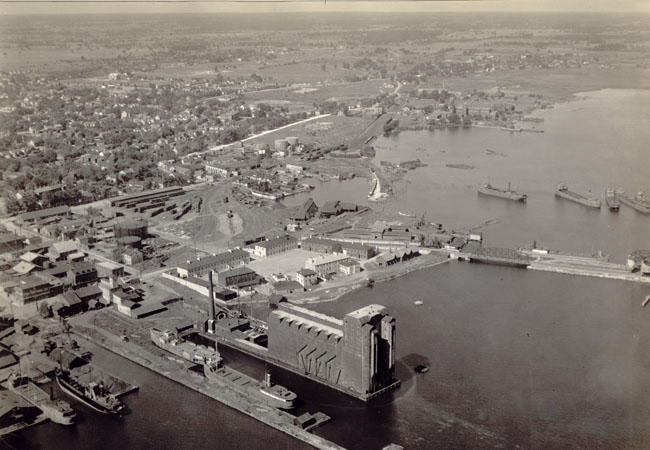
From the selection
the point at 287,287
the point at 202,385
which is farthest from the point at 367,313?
the point at 287,287

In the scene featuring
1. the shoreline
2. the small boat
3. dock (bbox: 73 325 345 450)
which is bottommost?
the shoreline

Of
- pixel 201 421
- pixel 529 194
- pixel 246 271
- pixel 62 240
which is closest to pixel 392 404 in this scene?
pixel 201 421

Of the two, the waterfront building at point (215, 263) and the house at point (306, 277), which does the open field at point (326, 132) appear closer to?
the waterfront building at point (215, 263)

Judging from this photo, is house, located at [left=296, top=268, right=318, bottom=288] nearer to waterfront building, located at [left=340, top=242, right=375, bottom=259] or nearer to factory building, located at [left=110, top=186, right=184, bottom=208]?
waterfront building, located at [left=340, top=242, right=375, bottom=259]

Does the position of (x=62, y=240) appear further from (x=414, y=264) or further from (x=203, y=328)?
(x=414, y=264)

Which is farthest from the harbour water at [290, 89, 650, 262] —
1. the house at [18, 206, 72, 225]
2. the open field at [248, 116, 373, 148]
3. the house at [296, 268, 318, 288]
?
the house at [18, 206, 72, 225]
